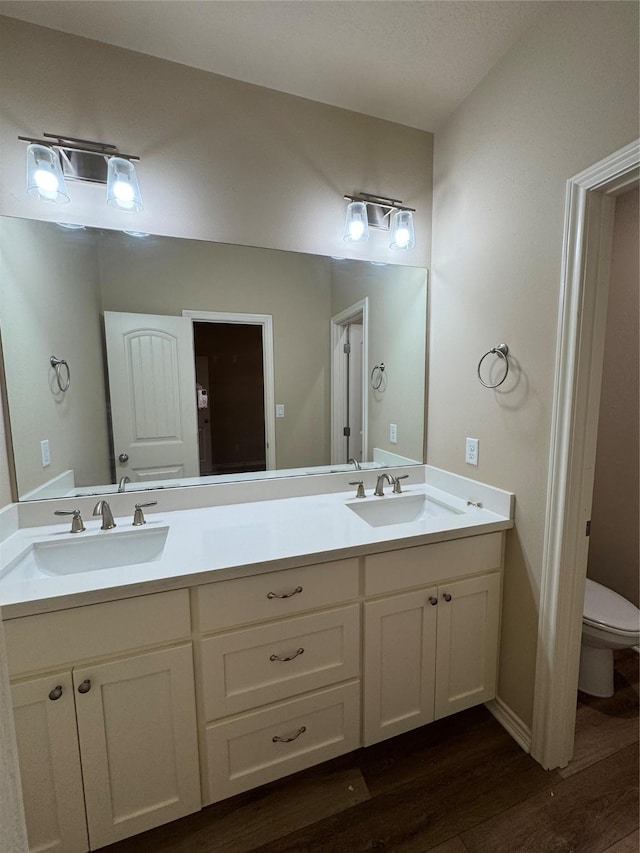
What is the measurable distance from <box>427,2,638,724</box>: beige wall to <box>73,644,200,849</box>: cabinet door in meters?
1.25

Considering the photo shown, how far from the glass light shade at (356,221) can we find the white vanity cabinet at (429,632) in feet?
4.46

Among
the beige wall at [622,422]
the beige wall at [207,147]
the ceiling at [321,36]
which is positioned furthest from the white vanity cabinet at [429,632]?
the ceiling at [321,36]

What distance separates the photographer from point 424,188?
5.95ft

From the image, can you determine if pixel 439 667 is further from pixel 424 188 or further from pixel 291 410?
pixel 424 188

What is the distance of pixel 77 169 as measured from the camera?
133 cm

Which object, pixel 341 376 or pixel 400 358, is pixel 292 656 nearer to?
pixel 341 376

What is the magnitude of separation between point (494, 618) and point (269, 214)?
6.38ft

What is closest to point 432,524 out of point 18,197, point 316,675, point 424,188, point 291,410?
point 316,675

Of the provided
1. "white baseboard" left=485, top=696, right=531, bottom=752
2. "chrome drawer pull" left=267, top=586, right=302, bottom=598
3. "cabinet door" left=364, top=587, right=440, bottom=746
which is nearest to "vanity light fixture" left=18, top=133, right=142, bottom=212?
"chrome drawer pull" left=267, top=586, right=302, bottom=598

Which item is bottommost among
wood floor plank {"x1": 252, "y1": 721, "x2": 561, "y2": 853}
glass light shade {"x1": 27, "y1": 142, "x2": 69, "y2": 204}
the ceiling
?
wood floor plank {"x1": 252, "y1": 721, "x2": 561, "y2": 853}

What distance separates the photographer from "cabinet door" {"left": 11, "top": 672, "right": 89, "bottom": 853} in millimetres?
973

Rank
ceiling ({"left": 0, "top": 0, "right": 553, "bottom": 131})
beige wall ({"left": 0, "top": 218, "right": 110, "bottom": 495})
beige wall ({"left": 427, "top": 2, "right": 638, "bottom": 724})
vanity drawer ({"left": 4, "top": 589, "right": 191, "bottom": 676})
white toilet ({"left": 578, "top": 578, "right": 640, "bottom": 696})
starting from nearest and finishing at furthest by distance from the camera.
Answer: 1. vanity drawer ({"left": 4, "top": 589, "right": 191, "bottom": 676})
2. beige wall ({"left": 427, "top": 2, "right": 638, "bottom": 724})
3. ceiling ({"left": 0, "top": 0, "right": 553, "bottom": 131})
4. beige wall ({"left": 0, "top": 218, "right": 110, "bottom": 495})
5. white toilet ({"left": 578, "top": 578, "right": 640, "bottom": 696})

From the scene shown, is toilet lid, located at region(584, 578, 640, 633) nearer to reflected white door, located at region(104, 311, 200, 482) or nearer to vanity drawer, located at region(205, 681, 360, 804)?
vanity drawer, located at region(205, 681, 360, 804)

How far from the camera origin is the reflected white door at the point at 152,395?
151 cm
